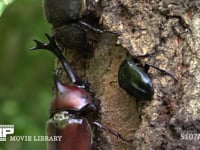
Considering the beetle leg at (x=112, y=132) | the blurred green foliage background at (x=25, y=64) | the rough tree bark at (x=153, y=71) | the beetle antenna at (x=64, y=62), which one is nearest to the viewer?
the rough tree bark at (x=153, y=71)

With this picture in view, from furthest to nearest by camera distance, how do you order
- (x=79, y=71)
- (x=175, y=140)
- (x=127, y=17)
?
(x=79, y=71)
(x=127, y=17)
(x=175, y=140)

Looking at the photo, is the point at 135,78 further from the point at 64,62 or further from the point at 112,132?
the point at 64,62

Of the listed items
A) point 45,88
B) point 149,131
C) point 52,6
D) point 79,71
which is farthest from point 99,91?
point 45,88

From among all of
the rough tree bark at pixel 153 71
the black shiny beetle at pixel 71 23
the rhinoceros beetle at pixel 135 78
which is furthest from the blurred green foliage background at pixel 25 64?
the rhinoceros beetle at pixel 135 78

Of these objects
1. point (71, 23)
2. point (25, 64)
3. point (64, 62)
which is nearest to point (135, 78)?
point (64, 62)

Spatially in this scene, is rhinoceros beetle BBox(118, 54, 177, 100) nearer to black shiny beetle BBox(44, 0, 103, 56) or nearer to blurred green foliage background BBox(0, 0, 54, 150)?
black shiny beetle BBox(44, 0, 103, 56)

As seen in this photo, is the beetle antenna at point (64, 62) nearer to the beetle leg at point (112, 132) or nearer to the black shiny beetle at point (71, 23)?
the black shiny beetle at point (71, 23)

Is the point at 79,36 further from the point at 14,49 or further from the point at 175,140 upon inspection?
the point at 14,49
